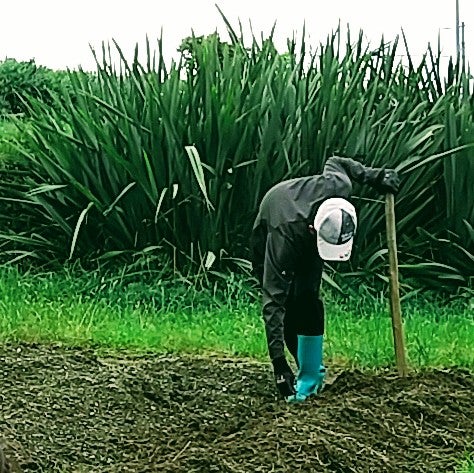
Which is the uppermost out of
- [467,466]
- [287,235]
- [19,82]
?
[19,82]

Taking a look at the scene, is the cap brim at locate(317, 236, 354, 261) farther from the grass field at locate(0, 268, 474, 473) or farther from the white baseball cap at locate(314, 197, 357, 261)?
the grass field at locate(0, 268, 474, 473)

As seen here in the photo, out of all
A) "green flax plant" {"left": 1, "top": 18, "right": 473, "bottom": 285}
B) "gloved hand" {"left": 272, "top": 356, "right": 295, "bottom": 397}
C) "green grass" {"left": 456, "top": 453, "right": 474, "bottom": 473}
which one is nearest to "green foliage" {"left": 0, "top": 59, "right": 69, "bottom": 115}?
"green flax plant" {"left": 1, "top": 18, "right": 473, "bottom": 285}

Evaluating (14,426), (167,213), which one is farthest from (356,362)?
(167,213)

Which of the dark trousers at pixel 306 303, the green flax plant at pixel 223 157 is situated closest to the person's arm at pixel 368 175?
the dark trousers at pixel 306 303

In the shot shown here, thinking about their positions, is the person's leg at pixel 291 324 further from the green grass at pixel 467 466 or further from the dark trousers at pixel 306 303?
the green grass at pixel 467 466

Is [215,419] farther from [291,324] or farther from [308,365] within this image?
Answer: [291,324]

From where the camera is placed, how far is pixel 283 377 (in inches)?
210

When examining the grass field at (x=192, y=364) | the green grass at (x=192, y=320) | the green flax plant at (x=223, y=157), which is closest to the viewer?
the grass field at (x=192, y=364)

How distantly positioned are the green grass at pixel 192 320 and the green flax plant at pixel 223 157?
353mm

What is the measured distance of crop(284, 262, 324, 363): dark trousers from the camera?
553 centimetres

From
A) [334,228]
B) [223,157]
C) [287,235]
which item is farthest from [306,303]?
[223,157]

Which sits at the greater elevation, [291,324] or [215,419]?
[291,324]

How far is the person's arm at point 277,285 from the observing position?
5.16 m

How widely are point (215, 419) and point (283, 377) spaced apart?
387mm
